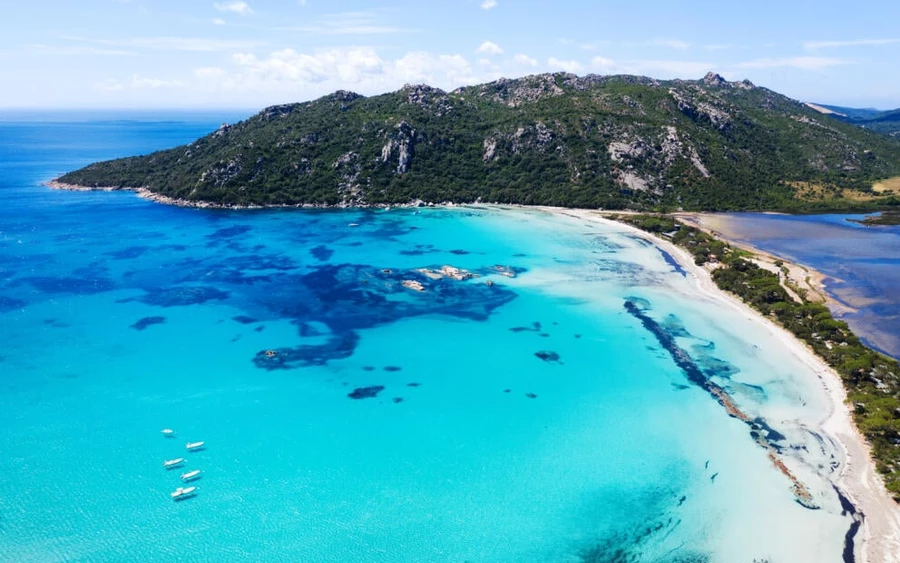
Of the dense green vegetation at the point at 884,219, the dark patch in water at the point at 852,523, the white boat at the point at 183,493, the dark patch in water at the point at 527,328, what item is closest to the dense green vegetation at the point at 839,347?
the dark patch in water at the point at 852,523

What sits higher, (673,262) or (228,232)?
(228,232)

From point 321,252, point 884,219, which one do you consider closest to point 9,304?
point 321,252

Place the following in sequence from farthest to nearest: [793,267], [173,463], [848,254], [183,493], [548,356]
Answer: [848,254] → [793,267] → [548,356] → [173,463] → [183,493]

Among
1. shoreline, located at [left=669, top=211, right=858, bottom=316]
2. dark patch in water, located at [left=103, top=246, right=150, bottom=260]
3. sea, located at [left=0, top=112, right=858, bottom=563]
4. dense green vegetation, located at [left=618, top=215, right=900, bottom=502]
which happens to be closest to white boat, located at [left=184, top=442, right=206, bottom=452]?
sea, located at [left=0, top=112, right=858, bottom=563]

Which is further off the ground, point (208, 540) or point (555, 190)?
point (555, 190)

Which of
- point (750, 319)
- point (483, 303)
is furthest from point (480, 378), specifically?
point (750, 319)

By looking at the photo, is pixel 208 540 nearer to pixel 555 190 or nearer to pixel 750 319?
pixel 750 319

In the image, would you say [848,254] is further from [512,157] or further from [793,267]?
[512,157]
